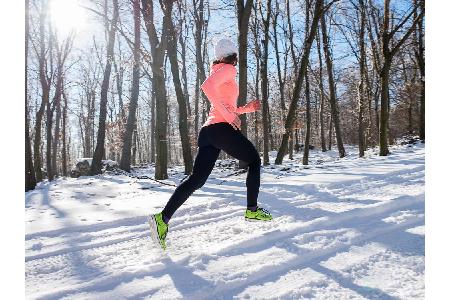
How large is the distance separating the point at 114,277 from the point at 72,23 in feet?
70.6

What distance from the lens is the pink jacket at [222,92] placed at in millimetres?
3203

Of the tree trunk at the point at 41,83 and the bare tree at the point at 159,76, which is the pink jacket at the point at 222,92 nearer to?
the bare tree at the point at 159,76

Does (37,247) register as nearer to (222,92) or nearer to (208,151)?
(208,151)

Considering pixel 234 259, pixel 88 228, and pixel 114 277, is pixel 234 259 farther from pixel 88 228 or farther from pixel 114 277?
pixel 88 228

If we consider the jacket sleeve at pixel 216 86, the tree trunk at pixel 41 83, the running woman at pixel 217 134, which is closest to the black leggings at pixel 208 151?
the running woman at pixel 217 134

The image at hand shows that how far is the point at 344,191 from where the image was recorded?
506cm

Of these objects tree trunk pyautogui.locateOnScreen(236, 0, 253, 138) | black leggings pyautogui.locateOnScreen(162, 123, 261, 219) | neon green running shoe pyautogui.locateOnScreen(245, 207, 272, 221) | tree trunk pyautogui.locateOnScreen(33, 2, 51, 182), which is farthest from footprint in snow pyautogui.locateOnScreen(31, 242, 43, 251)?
tree trunk pyautogui.locateOnScreen(33, 2, 51, 182)

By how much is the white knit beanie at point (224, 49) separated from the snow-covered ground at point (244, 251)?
1.61 meters

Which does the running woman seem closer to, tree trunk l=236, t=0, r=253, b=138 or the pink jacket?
the pink jacket

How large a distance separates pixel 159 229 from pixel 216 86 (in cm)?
130

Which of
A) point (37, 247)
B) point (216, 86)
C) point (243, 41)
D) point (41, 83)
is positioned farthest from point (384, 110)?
point (41, 83)

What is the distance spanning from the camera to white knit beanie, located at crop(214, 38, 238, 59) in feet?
11.0

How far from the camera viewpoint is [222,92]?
330 cm
